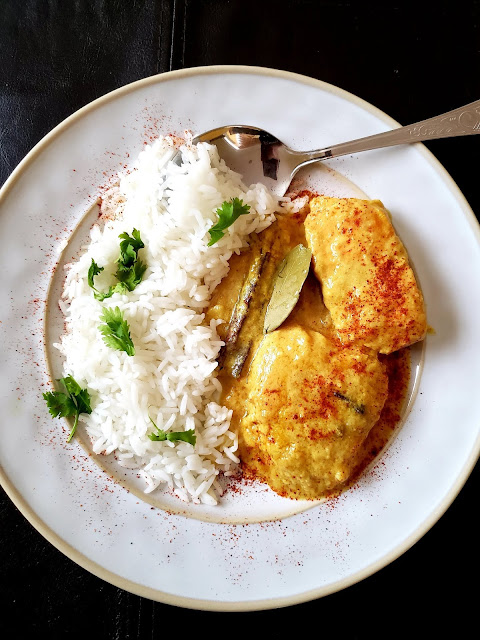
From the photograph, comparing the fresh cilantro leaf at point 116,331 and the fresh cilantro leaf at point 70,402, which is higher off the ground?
the fresh cilantro leaf at point 116,331

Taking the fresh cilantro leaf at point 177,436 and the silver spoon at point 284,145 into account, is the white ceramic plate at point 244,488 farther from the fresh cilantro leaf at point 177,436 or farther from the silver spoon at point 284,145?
the fresh cilantro leaf at point 177,436

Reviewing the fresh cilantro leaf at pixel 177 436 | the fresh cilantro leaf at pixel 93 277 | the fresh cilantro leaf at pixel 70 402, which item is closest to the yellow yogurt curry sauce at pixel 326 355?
the fresh cilantro leaf at pixel 177 436

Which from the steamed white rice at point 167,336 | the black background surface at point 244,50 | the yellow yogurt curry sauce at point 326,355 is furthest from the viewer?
the black background surface at point 244,50

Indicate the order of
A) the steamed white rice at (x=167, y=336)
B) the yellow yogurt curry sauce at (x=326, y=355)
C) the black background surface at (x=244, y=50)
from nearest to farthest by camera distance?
1. the yellow yogurt curry sauce at (x=326, y=355)
2. the steamed white rice at (x=167, y=336)
3. the black background surface at (x=244, y=50)

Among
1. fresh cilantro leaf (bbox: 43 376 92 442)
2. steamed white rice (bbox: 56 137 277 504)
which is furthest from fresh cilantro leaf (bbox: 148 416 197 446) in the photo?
fresh cilantro leaf (bbox: 43 376 92 442)

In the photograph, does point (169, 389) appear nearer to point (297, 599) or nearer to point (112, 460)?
point (112, 460)

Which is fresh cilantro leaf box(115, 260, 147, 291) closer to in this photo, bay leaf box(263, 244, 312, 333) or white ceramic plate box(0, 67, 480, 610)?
white ceramic plate box(0, 67, 480, 610)

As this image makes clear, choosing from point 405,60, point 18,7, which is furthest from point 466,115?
point 18,7
